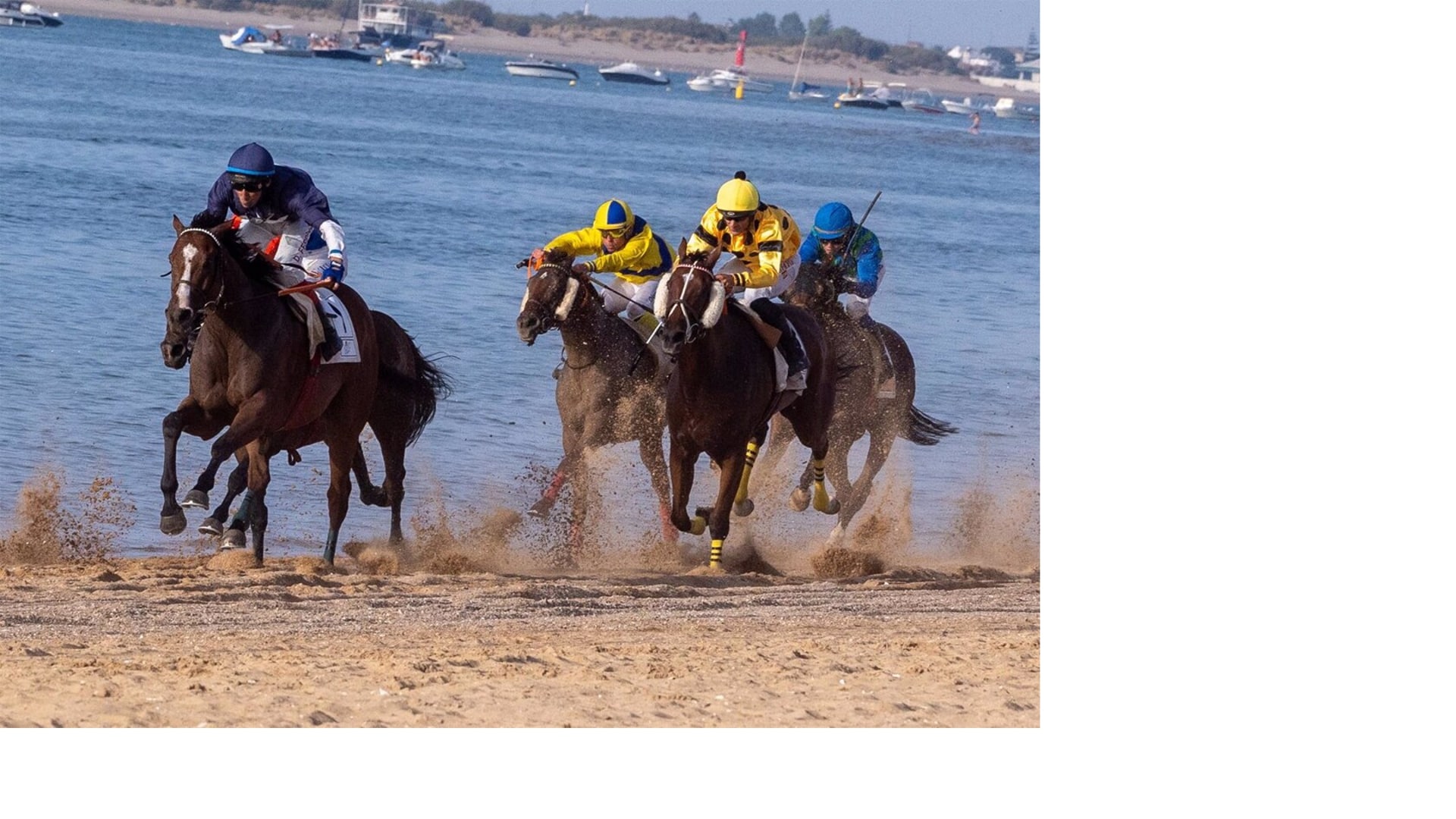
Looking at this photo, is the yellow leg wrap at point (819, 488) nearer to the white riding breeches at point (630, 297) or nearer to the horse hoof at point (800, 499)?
the horse hoof at point (800, 499)

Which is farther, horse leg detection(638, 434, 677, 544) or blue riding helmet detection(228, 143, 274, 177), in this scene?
horse leg detection(638, 434, 677, 544)

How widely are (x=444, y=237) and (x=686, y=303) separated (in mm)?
18582

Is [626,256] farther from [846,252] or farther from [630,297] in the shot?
[846,252]

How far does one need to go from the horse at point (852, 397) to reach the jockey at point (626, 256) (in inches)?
49.7

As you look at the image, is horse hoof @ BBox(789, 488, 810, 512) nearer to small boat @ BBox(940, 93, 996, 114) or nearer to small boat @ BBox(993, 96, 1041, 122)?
small boat @ BBox(993, 96, 1041, 122)

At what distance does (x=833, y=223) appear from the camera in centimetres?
1278

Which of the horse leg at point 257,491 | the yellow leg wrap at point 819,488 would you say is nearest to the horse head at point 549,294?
the horse leg at point 257,491

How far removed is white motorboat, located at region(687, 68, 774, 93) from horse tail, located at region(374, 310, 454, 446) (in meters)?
85.3

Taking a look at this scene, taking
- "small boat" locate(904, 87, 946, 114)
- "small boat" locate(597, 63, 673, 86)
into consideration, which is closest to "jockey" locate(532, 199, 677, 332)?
"small boat" locate(597, 63, 673, 86)

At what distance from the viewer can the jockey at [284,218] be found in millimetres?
10039

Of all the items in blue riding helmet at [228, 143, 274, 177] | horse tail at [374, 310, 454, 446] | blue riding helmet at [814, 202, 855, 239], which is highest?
blue riding helmet at [228, 143, 274, 177]

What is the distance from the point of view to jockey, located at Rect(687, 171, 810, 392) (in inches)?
446
